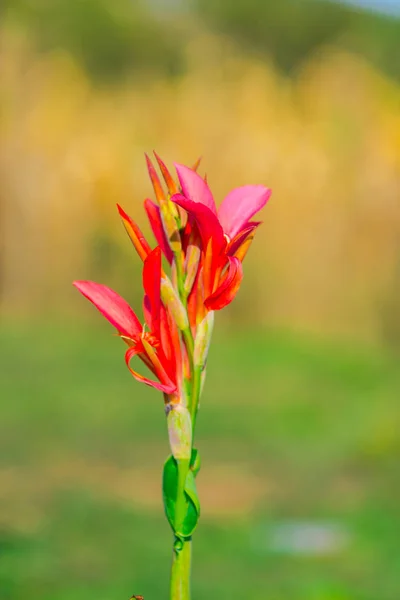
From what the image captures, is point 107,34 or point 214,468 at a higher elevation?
point 107,34

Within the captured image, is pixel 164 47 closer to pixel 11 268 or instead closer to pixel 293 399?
pixel 11 268

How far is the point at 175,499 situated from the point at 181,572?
3 cm

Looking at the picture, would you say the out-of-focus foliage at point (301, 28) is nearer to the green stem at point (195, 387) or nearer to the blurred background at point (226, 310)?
the blurred background at point (226, 310)

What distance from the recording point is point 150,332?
41 cm

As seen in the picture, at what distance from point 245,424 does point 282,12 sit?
367cm

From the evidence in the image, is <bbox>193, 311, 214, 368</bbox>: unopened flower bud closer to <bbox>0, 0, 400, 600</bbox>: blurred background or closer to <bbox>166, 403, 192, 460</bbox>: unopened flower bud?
<bbox>166, 403, 192, 460</bbox>: unopened flower bud

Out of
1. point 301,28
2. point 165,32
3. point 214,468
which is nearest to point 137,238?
point 214,468

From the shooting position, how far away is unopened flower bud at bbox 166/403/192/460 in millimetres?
411

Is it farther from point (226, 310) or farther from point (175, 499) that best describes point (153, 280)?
point (226, 310)

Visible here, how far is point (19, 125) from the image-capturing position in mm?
5176

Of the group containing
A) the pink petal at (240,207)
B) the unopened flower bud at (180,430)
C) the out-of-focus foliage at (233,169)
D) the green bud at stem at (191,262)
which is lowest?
the unopened flower bud at (180,430)

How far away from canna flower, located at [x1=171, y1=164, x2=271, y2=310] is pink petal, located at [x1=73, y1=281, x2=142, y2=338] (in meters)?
0.03

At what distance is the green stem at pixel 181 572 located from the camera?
387 mm

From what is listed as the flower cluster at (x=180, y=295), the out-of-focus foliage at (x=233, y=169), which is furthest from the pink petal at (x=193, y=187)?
the out-of-focus foliage at (x=233, y=169)
